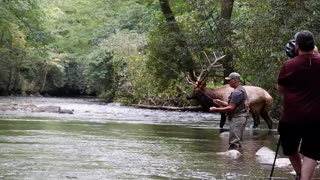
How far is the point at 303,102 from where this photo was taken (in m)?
6.38

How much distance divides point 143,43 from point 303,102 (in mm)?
33054

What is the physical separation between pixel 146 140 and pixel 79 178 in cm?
603

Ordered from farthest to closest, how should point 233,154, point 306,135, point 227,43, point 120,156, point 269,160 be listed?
point 227,43
point 233,154
point 120,156
point 269,160
point 306,135

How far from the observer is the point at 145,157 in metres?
10.2

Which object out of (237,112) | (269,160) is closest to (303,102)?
(269,160)

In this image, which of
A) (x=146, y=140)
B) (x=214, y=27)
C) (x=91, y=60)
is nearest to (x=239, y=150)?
(x=146, y=140)

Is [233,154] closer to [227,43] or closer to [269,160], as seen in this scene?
[269,160]

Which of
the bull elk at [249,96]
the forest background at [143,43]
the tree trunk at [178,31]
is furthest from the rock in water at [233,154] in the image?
the tree trunk at [178,31]

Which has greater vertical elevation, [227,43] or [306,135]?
[227,43]

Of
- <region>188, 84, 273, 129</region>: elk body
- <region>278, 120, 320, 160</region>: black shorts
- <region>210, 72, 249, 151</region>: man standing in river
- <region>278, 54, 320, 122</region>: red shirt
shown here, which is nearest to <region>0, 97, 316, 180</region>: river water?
<region>210, 72, 249, 151</region>: man standing in river

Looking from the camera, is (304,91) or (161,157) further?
(161,157)

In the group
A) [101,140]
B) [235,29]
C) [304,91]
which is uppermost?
[235,29]

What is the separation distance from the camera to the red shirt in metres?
6.35

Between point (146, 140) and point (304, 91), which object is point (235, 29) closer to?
point (146, 140)
